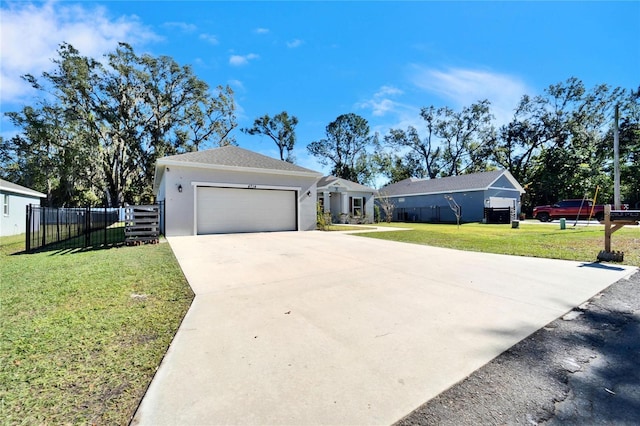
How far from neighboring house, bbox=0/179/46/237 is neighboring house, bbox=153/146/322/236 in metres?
8.14

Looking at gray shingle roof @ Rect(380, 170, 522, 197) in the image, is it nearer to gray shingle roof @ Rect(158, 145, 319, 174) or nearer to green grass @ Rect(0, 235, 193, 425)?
gray shingle roof @ Rect(158, 145, 319, 174)

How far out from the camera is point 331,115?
39.9 m

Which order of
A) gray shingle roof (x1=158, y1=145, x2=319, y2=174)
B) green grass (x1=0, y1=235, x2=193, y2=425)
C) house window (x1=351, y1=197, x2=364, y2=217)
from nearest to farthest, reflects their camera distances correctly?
green grass (x1=0, y1=235, x2=193, y2=425)
gray shingle roof (x1=158, y1=145, x2=319, y2=174)
house window (x1=351, y1=197, x2=364, y2=217)

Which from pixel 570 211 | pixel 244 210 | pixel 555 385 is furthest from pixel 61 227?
pixel 570 211

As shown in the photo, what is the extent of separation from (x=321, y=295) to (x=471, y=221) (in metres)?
23.6

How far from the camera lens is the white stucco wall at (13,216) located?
14150 millimetres

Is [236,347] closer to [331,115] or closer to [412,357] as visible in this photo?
[412,357]

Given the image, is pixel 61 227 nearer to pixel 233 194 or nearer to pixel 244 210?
pixel 233 194

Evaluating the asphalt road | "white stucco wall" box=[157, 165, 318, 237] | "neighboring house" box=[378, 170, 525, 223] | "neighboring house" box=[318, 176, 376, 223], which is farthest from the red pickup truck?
the asphalt road

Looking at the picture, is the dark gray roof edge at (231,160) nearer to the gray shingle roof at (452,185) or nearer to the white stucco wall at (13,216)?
the white stucco wall at (13,216)

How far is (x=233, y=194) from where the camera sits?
44.5 feet

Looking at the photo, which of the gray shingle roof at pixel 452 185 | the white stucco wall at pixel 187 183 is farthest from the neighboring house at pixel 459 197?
the white stucco wall at pixel 187 183

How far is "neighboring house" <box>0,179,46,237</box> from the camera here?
14.2m

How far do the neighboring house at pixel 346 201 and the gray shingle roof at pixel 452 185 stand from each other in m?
6.12
